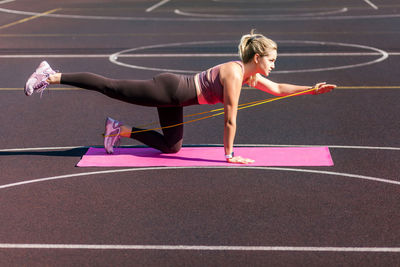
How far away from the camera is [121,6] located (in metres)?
27.2

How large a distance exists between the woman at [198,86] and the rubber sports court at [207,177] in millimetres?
521

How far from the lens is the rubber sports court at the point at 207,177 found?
239 inches

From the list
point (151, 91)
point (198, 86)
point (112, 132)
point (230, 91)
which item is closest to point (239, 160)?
point (230, 91)

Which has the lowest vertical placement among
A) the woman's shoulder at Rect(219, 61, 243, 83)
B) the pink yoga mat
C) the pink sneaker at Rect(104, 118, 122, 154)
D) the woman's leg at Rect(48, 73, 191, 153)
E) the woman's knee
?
the pink yoga mat

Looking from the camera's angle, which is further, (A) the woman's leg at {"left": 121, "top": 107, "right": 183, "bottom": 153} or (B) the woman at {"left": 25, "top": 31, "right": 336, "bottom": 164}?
(A) the woman's leg at {"left": 121, "top": 107, "right": 183, "bottom": 153}

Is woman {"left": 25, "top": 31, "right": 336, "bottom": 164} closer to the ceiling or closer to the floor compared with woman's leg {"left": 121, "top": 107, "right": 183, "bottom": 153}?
closer to the ceiling

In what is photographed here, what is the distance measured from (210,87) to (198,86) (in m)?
0.13

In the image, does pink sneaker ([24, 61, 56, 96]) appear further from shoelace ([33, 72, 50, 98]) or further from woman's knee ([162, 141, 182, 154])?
woman's knee ([162, 141, 182, 154])

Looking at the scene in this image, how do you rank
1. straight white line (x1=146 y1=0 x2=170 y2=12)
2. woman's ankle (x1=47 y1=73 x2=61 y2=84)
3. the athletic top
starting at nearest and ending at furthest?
the athletic top, woman's ankle (x1=47 y1=73 x2=61 y2=84), straight white line (x1=146 y1=0 x2=170 y2=12)

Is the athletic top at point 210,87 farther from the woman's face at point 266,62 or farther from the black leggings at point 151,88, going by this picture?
the woman's face at point 266,62

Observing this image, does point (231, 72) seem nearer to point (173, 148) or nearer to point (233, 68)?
point (233, 68)

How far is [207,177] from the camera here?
Result: 311 inches

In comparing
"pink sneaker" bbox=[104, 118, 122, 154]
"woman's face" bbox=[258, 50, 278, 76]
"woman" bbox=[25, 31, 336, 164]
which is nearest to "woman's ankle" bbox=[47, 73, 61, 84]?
"woman" bbox=[25, 31, 336, 164]

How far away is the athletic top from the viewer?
816 cm
